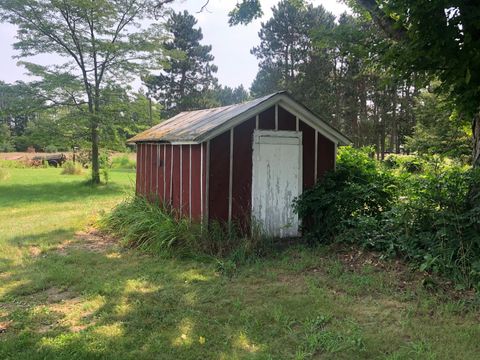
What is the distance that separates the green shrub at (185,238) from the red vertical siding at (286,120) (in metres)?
2.18

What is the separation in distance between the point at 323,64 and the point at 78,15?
17297 mm

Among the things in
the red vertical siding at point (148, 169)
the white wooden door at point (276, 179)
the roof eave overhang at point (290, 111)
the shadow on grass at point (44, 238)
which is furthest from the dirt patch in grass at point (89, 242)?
the white wooden door at point (276, 179)

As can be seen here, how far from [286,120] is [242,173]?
1.38m

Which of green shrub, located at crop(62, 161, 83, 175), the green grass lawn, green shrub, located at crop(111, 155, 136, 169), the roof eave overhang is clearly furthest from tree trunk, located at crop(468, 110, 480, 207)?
green shrub, located at crop(111, 155, 136, 169)

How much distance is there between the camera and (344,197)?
701 cm

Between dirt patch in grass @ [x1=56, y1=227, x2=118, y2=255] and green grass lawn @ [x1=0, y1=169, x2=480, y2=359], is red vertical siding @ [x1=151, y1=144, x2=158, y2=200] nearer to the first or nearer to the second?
dirt patch in grass @ [x1=56, y1=227, x2=118, y2=255]

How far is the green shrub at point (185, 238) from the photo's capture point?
6.46m

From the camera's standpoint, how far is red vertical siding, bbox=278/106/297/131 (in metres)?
7.57

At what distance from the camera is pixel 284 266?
19.2 ft

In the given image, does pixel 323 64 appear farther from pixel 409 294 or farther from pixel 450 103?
pixel 409 294

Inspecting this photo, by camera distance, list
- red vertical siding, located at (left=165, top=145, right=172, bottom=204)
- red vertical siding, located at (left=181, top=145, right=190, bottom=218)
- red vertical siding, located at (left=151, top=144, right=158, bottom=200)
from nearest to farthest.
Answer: red vertical siding, located at (left=181, top=145, right=190, bottom=218), red vertical siding, located at (left=165, top=145, right=172, bottom=204), red vertical siding, located at (left=151, top=144, right=158, bottom=200)

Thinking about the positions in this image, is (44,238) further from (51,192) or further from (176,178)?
(51,192)

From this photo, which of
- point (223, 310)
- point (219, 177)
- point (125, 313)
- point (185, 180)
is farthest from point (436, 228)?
point (185, 180)

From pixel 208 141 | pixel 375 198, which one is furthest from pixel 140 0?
pixel 375 198
